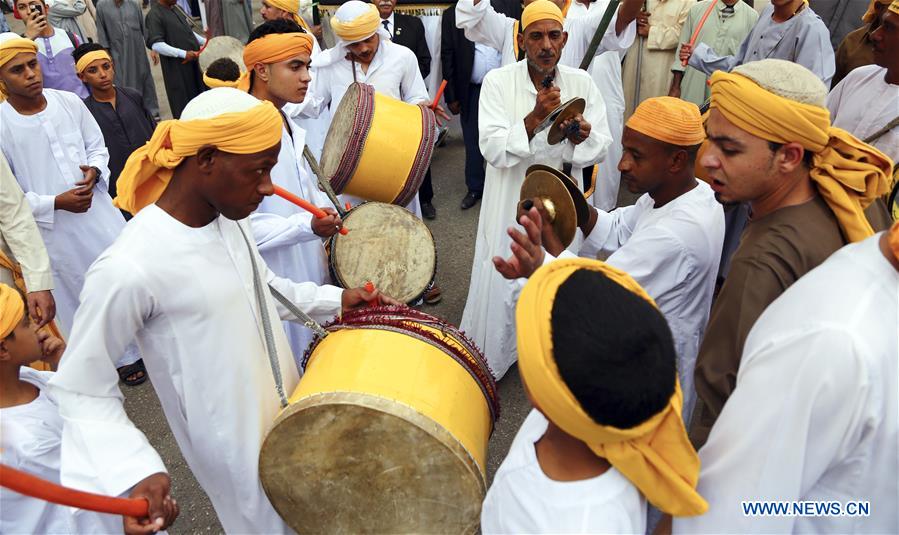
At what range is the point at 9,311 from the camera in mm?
2168

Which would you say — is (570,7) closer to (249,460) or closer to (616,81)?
(616,81)

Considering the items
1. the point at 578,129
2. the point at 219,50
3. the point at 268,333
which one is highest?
the point at 578,129

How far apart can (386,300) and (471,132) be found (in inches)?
181

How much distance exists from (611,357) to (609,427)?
16 cm

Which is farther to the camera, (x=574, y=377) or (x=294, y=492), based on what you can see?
(x=294, y=492)

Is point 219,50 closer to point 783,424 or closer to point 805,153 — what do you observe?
point 805,153

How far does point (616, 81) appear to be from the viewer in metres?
5.94

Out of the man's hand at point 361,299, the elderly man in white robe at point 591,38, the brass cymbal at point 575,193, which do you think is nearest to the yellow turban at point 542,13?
the elderly man in white robe at point 591,38

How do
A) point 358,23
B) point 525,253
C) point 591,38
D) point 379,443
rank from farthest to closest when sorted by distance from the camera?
point 591,38 < point 358,23 < point 525,253 < point 379,443

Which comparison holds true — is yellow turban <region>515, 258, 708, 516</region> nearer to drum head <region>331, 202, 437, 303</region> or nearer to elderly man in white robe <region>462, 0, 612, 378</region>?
elderly man in white robe <region>462, 0, 612, 378</region>

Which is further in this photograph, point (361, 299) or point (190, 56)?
point (190, 56)

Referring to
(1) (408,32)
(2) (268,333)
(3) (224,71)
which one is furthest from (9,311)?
(1) (408,32)

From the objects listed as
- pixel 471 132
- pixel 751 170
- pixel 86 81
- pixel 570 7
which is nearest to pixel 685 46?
pixel 570 7

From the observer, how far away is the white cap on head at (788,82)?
1935 millimetres
